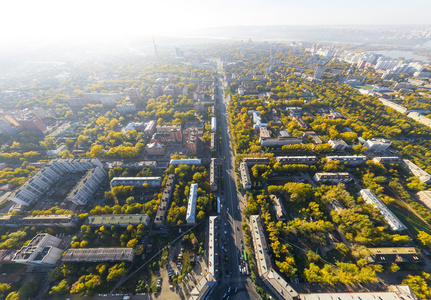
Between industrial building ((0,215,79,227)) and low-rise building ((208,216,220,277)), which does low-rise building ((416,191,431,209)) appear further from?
industrial building ((0,215,79,227))

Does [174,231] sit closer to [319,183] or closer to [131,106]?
[319,183]

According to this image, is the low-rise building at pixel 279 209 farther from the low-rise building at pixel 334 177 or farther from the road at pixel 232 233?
the low-rise building at pixel 334 177

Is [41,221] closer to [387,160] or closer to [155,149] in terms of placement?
[155,149]

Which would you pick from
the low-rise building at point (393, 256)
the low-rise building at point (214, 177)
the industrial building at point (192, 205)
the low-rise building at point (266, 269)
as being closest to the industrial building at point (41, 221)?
the industrial building at point (192, 205)

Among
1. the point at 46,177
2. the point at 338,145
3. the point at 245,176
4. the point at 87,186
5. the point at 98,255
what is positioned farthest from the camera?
the point at 338,145

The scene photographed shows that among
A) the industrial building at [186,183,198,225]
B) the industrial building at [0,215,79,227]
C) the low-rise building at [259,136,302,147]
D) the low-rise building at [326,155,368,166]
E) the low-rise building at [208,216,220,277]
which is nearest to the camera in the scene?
the low-rise building at [208,216,220,277]

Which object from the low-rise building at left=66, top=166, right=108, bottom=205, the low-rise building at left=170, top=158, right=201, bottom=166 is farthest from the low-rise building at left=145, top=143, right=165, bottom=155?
the low-rise building at left=66, top=166, right=108, bottom=205

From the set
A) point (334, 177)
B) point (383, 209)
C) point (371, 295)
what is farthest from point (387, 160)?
point (371, 295)
